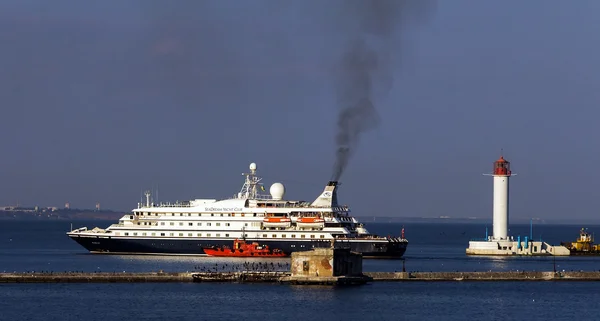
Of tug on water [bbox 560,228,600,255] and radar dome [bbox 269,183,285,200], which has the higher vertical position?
radar dome [bbox 269,183,285,200]

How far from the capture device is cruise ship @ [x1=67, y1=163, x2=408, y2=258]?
4432 inches

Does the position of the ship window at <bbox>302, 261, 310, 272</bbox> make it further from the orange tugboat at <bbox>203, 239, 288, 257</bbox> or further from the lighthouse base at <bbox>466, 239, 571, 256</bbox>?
the lighthouse base at <bbox>466, 239, 571, 256</bbox>

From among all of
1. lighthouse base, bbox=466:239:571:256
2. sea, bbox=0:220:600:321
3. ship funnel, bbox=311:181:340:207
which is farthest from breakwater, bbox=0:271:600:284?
lighthouse base, bbox=466:239:571:256

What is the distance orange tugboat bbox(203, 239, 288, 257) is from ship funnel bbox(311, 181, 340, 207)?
594cm

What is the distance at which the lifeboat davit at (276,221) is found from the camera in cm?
11356

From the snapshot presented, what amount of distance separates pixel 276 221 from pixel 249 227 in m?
2.60

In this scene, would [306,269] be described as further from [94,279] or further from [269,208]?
[269,208]

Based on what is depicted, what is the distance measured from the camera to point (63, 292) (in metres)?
77.8

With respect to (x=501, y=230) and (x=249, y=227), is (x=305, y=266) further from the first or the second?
(x=501, y=230)

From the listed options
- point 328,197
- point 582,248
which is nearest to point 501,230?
point 582,248

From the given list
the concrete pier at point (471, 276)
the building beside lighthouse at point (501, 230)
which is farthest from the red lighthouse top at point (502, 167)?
the concrete pier at point (471, 276)

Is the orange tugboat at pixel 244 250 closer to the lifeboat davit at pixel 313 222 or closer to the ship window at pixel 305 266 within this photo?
the lifeboat davit at pixel 313 222

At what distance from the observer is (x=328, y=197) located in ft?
Result: 375

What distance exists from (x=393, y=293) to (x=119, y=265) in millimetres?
31826
